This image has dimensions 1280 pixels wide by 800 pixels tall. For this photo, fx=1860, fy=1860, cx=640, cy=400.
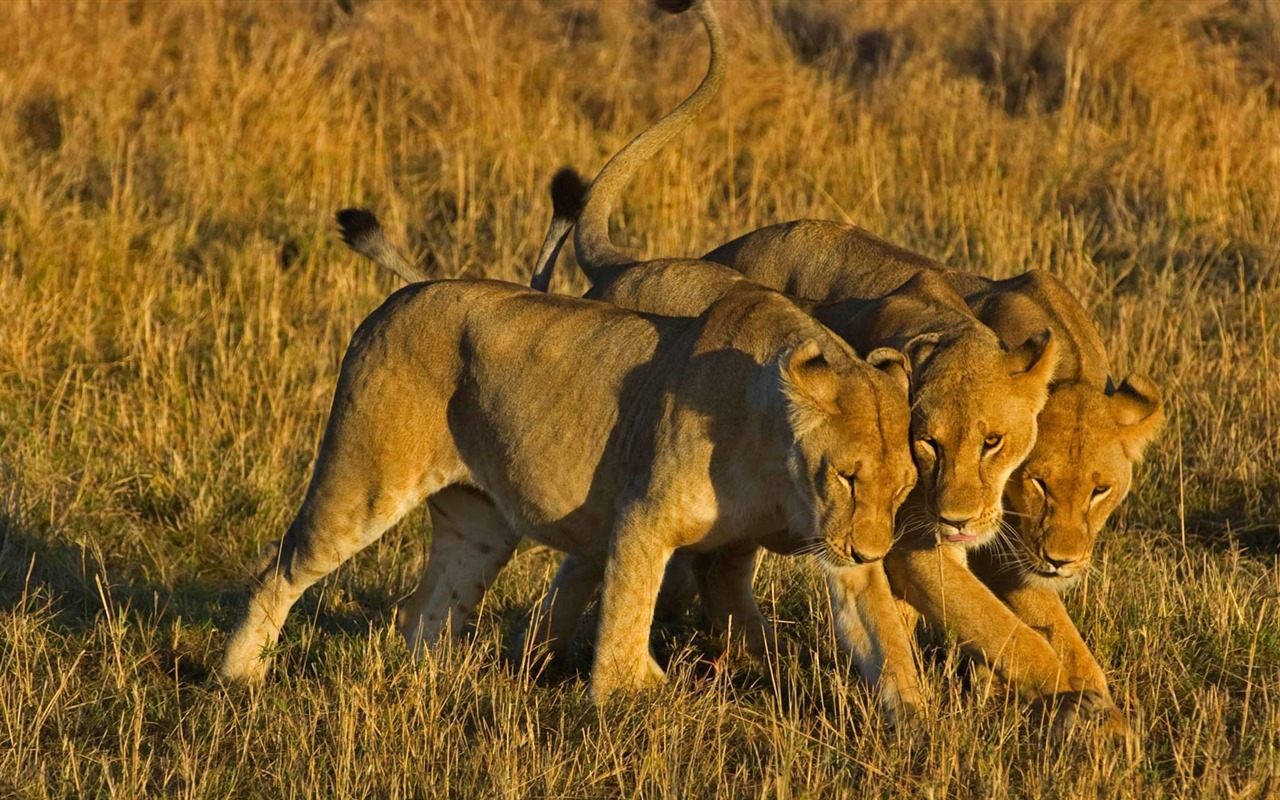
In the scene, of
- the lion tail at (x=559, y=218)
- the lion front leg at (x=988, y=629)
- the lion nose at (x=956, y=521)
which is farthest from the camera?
the lion tail at (x=559, y=218)

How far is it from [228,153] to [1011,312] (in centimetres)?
626

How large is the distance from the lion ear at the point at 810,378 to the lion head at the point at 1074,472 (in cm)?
60

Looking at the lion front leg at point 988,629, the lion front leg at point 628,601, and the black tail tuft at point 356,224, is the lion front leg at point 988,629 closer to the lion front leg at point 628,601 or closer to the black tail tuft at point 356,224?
the lion front leg at point 628,601

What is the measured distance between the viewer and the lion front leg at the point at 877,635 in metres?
4.42

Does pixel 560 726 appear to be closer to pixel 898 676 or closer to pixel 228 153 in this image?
pixel 898 676

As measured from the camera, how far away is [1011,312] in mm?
4820

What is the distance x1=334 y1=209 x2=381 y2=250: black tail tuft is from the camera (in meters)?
5.38

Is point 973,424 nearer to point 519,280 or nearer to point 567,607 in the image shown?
point 567,607

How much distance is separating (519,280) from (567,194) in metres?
3.22

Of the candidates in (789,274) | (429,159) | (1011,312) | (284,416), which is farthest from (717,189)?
(1011,312)

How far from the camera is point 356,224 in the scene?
17.7ft

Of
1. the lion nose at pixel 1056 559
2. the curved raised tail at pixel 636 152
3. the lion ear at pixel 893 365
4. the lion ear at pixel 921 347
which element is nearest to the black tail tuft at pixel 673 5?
the curved raised tail at pixel 636 152

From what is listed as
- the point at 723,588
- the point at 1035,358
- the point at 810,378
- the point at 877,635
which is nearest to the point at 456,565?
the point at 723,588

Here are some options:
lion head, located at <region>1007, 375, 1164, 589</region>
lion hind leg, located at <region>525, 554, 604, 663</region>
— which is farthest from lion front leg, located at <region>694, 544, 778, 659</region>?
lion head, located at <region>1007, 375, 1164, 589</region>
